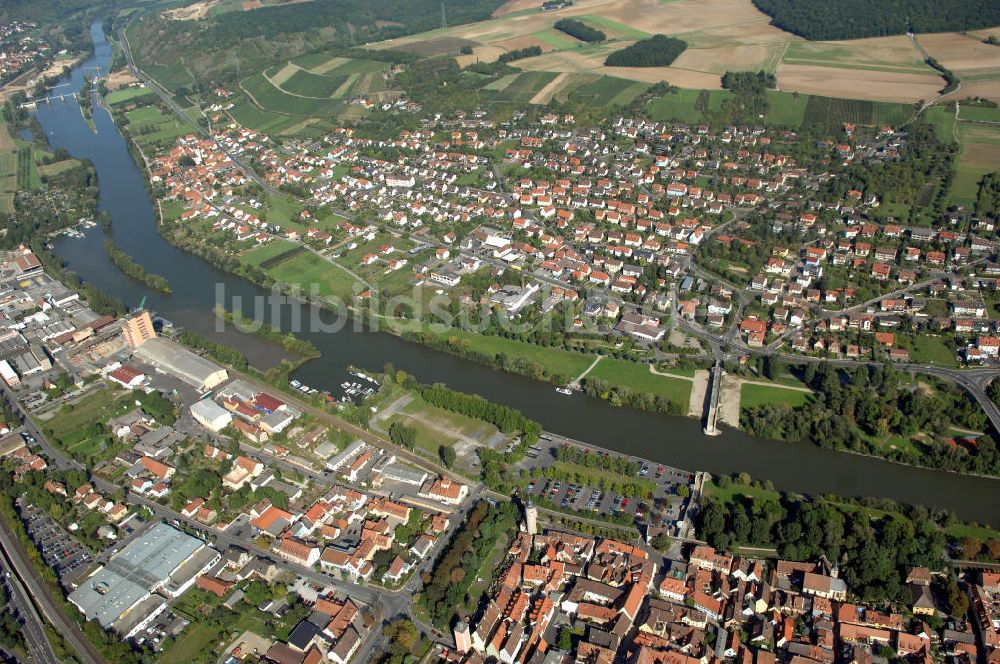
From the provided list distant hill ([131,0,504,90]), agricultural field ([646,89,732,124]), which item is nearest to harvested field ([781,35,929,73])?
agricultural field ([646,89,732,124])

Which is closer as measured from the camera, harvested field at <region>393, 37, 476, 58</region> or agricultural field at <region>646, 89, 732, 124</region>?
agricultural field at <region>646, 89, 732, 124</region>

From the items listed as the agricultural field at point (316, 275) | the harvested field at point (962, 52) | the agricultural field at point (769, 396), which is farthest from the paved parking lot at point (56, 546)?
the harvested field at point (962, 52)

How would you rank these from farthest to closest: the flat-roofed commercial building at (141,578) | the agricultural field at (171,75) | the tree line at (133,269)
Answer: the agricultural field at (171,75) → the tree line at (133,269) → the flat-roofed commercial building at (141,578)

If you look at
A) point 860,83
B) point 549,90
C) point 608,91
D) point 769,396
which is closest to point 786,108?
point 860,83

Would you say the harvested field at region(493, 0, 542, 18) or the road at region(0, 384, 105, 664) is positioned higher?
the harvested field at region(493, 0, 542, 18)

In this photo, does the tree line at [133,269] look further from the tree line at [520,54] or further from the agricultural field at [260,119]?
the tree line at [520,54]

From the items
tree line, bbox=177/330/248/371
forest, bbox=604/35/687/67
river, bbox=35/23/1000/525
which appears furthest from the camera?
forest, bbox=604/35/687/67

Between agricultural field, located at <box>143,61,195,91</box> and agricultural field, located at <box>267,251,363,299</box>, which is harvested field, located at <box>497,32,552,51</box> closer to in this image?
agricultural field, located at <box>143,61,195,91</box>
